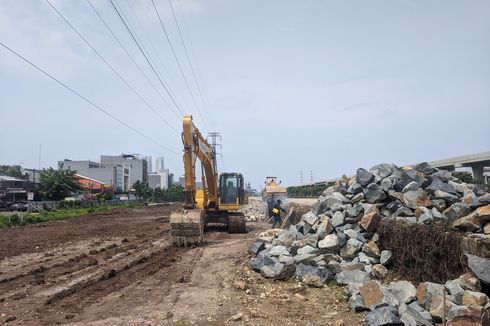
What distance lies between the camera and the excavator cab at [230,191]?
18983 millimetres

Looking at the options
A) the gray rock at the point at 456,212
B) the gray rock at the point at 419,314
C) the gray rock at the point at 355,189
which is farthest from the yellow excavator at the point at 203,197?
the gray rock at the point at 419,314

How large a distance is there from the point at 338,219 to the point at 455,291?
14.1 ft

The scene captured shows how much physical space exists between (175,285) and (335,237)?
386cm

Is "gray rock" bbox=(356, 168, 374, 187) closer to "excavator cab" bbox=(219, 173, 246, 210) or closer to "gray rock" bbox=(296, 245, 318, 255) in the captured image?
"gray rock" bbox=(296, 245, 318, 255)

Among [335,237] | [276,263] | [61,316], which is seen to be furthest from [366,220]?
[61,316]

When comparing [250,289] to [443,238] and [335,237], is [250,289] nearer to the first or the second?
[335,237]

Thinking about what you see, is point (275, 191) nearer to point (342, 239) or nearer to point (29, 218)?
point (29, 218)

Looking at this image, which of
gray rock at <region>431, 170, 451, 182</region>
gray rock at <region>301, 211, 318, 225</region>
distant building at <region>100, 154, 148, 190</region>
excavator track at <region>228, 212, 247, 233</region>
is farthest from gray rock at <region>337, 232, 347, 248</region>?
distant building at <region>100, 154, 148, 190</region>

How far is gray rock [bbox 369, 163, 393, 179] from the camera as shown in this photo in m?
11.2

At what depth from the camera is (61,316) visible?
6754 mm

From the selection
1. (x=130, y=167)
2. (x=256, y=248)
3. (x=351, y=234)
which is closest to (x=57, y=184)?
(x=256, y=248)

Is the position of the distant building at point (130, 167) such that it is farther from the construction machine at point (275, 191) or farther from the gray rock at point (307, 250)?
the gray rock at point (307, 250)

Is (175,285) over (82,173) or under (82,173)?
under

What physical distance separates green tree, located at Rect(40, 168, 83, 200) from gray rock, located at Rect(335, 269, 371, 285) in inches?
1654
